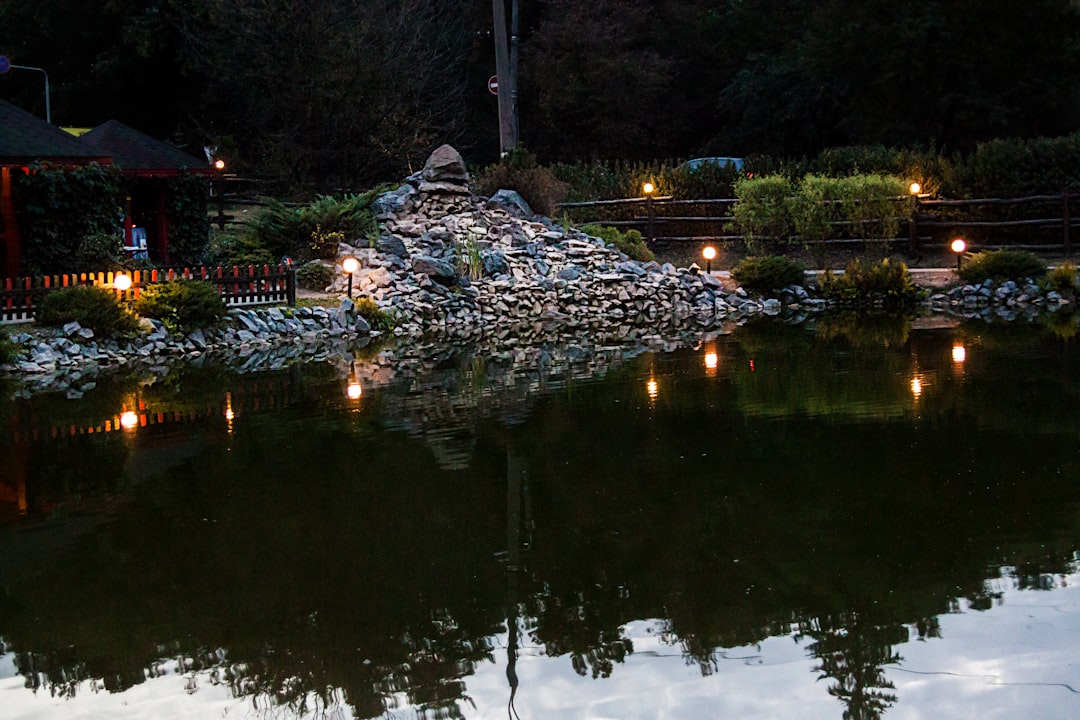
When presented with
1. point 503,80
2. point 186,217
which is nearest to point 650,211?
point 503,80

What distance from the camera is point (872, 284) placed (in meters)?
25.1

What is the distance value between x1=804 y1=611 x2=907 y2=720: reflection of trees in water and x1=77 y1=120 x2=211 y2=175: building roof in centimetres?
2034

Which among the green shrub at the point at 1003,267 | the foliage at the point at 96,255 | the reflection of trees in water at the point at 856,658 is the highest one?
the foliage at the point at 96,255

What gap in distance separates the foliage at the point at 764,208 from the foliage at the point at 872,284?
3.11 metres

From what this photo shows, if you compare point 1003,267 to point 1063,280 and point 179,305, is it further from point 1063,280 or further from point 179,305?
point 179,305

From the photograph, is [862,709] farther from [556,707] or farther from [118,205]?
[118,205]

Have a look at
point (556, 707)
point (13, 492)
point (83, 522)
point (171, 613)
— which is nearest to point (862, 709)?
point (556, 707)

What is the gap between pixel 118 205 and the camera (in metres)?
23.4

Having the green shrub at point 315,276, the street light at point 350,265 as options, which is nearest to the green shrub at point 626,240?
the green shrub at point 315,276

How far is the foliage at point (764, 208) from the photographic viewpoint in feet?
93.3

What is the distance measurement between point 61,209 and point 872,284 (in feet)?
48.2

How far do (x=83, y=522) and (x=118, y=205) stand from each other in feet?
48.1

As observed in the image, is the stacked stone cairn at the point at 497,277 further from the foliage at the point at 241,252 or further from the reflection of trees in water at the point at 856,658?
the reflection of trees in water at the point at 856,658

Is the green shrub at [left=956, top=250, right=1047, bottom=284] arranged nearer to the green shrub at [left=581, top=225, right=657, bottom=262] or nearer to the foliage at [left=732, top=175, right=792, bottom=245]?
the foliage at [left=732, top=175, right=792, bottom=245]
